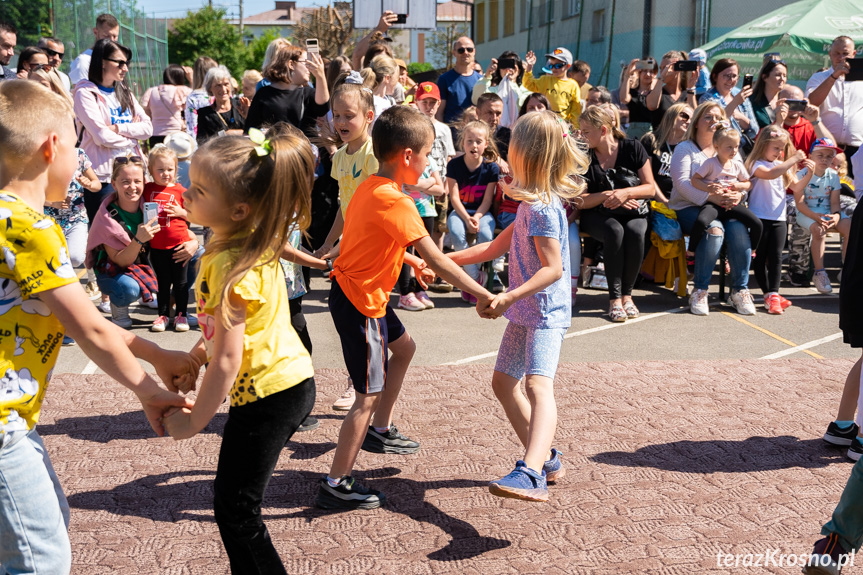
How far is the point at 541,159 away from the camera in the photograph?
398 cm

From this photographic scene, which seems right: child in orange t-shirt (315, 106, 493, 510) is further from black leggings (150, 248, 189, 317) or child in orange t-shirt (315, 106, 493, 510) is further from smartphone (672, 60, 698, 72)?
smartphone (672, 60, 698, 72)

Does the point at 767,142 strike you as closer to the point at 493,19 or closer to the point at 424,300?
the point at 424,300

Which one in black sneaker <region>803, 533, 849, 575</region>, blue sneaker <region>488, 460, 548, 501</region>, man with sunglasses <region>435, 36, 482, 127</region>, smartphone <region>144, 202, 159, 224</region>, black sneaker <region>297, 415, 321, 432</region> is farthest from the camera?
man with sunglasses <region>435, 36, 482, 127</region>

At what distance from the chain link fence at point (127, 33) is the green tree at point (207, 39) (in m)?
30.7

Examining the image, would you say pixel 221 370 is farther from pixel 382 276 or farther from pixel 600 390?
pixel 600 390

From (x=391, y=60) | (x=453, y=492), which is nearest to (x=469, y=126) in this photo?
(x=391, y=60)

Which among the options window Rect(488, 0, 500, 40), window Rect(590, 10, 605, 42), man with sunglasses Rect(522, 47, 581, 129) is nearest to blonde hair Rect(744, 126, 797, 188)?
man with sunglasses Rect(522, 47, 581, 129)

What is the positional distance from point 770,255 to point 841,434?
4105 millimetres

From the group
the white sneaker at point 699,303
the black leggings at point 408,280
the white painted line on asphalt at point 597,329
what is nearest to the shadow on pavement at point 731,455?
the white painted line on asphalt at point 597,329

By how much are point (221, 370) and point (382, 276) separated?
145cm

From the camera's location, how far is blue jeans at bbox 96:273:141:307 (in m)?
7.15

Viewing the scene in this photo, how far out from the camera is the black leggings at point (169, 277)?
23.6ft

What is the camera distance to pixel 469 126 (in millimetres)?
8625

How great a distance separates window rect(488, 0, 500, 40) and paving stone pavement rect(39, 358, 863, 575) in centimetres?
3430
